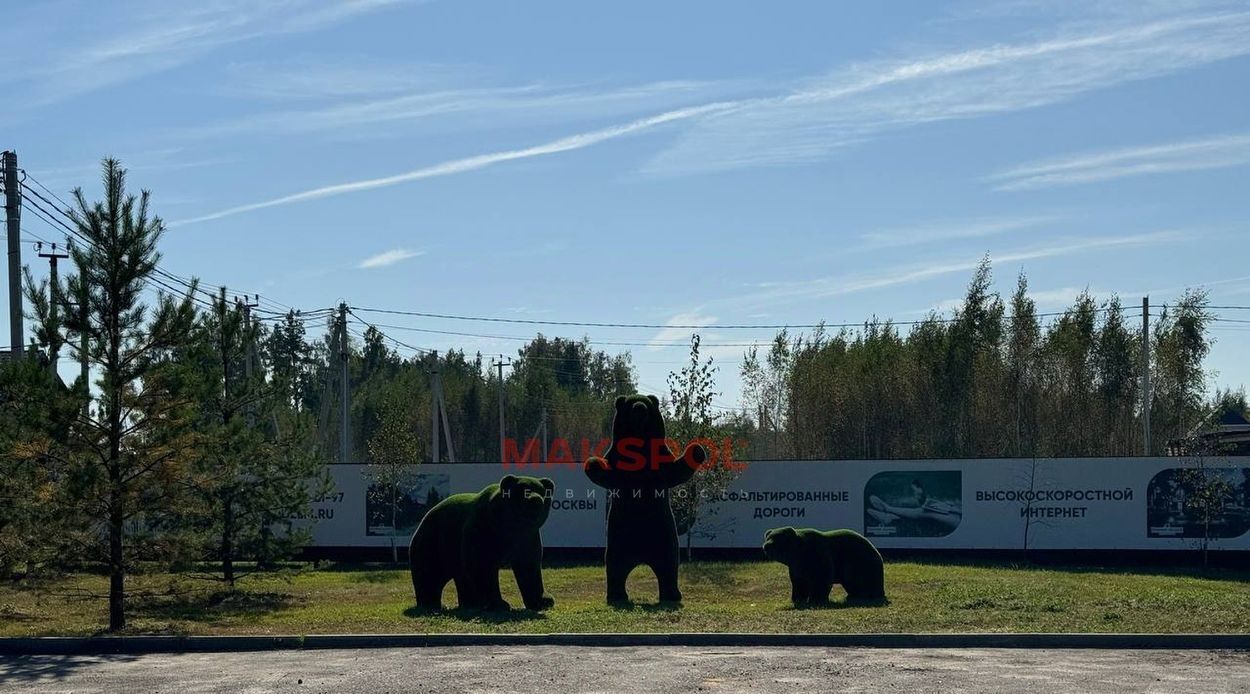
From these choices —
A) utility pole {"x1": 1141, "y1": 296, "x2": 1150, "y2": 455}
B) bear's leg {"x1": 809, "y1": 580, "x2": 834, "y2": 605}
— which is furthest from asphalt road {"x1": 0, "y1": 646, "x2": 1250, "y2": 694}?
utility pole {"x1": 1141, "y1": 296, "x2": 1150, "y2": 455}

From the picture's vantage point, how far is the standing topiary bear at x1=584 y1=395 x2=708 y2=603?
2205 centimetres

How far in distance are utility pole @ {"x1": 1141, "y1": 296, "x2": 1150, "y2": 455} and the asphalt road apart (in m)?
28.5

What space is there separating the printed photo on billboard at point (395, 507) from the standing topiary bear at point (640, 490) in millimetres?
12874

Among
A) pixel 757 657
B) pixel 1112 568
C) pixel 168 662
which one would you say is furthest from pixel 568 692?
pixel 1112 568

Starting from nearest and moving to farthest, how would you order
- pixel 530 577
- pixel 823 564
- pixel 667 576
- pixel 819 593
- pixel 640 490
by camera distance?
pixel 530 577 < pixel 819 593 < pixel 823 564 < pixel 667 576 < pixel 640 490

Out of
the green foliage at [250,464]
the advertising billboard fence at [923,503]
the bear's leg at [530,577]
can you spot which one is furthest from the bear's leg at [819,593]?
the advertising billboard fence at [923,503]

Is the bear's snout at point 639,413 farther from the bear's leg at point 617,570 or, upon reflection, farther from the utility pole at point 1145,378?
the utility pole at point 1145,378

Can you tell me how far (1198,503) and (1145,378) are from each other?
13.0 meters

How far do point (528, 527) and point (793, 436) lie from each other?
31.6m

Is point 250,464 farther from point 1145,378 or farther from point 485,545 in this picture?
point 1145,378

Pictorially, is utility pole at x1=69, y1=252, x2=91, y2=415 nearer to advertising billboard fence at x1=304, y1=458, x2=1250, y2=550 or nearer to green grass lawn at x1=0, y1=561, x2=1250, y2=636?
green grass lawn at x1=0, y1=561, x2=1250, y2=636

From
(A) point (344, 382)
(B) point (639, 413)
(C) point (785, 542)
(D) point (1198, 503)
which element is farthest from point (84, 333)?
(A) point (344, 382)

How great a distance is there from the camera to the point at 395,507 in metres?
34.0

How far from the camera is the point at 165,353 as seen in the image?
18938 mm
